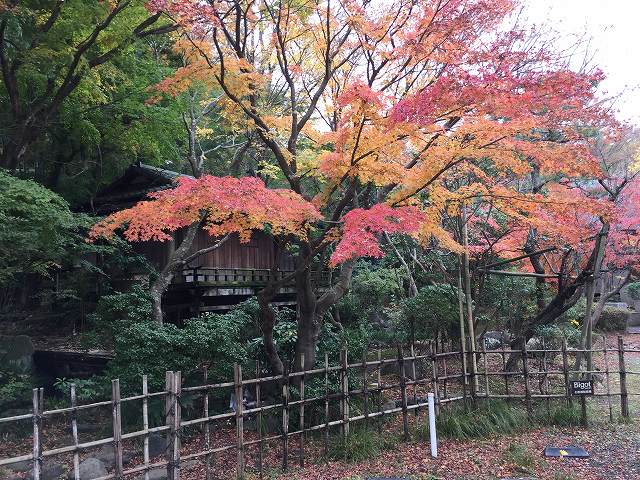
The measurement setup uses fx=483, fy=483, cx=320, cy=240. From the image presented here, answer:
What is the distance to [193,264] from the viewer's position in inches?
585

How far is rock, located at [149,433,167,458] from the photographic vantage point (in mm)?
8750

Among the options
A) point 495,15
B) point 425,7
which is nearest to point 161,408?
point 425,7

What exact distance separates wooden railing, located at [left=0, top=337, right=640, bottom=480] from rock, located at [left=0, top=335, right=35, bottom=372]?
5.98 feet

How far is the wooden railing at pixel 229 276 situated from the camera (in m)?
14.2

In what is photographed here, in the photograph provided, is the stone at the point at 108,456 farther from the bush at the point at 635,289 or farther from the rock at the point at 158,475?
the bush at the point at 635,289

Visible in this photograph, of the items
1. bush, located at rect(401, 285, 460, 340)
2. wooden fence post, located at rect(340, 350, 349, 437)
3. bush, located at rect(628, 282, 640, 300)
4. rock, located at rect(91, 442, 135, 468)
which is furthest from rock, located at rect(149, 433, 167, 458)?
bush, located at rect(628, 282, 640, 300)

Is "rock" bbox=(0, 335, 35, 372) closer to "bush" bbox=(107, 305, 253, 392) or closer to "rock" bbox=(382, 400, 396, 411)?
"bush" bbox=(107, 305, 253, 392)

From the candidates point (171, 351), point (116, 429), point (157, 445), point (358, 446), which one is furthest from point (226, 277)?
point (116, 429)

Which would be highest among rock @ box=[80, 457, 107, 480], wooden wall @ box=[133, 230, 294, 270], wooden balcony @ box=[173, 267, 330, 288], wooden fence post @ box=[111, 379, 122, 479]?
wooden wall @ box=[133, 230, 294, 270]

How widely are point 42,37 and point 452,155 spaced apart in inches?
324

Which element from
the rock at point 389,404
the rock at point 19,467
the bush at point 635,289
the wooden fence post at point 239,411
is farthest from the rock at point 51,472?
the bush at point 635,289

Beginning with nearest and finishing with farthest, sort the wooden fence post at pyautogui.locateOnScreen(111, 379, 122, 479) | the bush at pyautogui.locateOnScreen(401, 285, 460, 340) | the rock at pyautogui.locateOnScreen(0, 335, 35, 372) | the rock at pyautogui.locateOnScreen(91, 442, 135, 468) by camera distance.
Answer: the wooden fence post at pyautogui.locateOnScreen(111, 379, 122, 479) < the rock at pyautogui.locateOnScreen(91, 442, 135, 468) < the rock at pyautogui.locateOnScreen(0, 335, 35, 372) < the bush at pyautogui.locateOnScreen(401, 285, 460, 340)

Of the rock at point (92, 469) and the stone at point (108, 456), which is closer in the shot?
the rock at point (92, 469)

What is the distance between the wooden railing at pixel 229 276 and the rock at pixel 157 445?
5.25m
